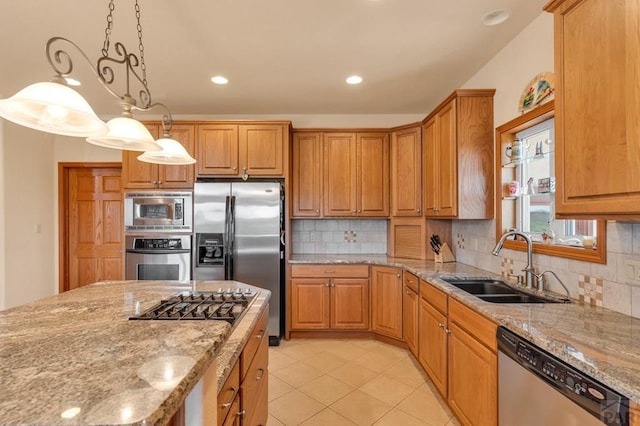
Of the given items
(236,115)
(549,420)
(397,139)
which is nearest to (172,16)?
(236,115)

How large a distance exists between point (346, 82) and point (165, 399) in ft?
9.82

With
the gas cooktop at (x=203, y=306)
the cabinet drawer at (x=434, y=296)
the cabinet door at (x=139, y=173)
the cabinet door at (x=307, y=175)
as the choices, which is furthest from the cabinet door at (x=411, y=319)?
the cabinet door at (x=139, y=173)

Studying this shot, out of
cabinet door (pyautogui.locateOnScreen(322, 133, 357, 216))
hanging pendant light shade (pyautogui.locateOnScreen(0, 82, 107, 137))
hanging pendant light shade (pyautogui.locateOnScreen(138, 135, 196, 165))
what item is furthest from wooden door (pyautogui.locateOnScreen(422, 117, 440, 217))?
hanging pendant light shade (pyautogui.locateOnScreen(0, 82, 107, 137))

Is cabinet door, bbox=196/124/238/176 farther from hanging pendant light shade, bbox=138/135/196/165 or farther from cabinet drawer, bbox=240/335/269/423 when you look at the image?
cabinet drawer, bbox=240/335/269/423

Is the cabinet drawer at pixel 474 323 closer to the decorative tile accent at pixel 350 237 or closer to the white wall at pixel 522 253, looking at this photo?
the white wall at pixel 522 253

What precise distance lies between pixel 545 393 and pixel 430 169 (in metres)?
2.31

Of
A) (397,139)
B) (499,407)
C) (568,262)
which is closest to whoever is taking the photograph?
(499,407)

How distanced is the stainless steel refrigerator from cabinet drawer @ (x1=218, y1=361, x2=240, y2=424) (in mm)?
2118

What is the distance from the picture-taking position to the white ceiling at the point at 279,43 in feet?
6.47

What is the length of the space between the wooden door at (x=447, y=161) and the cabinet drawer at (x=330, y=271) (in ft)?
3.42

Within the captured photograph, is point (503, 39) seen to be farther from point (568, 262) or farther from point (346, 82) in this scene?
point (568, 262)

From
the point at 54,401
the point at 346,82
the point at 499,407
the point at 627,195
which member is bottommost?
the point at 499,407

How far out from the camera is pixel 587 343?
1.17 m

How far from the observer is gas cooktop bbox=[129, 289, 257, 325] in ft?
4.00
